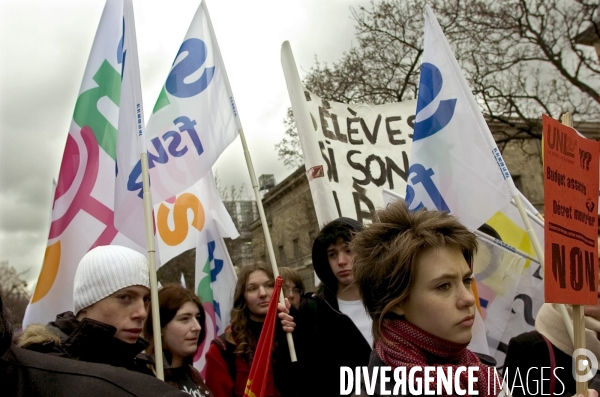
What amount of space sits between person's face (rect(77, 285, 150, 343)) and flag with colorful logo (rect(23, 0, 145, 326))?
3.45 feet

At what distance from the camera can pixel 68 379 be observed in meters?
0.98

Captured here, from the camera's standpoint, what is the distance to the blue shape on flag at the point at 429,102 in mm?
3320

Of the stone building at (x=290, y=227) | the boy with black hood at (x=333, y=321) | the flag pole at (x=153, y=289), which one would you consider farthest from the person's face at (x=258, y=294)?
the stone building at (x=290, y=227)

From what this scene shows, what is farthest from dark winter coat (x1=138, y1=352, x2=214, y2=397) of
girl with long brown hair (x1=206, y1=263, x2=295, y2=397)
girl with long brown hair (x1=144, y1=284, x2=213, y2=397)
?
girl with long brown hair (x1=206, y1=263, x2=295, y2=397)

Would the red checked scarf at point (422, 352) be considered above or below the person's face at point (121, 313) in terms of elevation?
below

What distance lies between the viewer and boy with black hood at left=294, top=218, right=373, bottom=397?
289 centimetres

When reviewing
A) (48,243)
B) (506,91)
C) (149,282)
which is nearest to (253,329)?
(149,282)

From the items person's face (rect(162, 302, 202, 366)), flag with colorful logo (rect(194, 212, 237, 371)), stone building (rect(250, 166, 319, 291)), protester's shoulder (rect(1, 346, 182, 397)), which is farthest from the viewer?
stone building (rect(250, 166, 319, 291))

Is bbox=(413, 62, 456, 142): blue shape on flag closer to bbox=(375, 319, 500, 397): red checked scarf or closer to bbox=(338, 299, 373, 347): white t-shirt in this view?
bbox=(338, 299, 373, 347): white t-shirt

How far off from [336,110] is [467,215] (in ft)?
5.86

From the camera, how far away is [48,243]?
344 centimetres

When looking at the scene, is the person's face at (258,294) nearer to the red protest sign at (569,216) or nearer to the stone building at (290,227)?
the red protest sign at (569,216)

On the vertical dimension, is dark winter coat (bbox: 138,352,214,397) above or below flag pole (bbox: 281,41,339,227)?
below

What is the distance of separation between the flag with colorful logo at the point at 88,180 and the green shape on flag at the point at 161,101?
38cm
